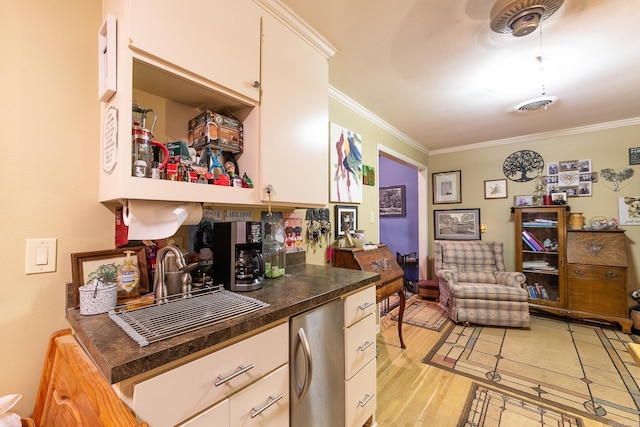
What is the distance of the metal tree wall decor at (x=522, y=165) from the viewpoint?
3623mm

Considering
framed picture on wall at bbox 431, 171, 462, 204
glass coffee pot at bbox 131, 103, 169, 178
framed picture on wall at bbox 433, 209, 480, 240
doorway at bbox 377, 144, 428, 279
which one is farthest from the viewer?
doorway at bbox 377, 144, 428, 279

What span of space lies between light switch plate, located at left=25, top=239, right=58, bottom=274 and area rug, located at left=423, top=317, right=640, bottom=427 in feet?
8.55

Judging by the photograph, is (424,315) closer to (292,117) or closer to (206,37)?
(292,117)

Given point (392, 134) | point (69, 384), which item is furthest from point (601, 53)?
point (69, 384)

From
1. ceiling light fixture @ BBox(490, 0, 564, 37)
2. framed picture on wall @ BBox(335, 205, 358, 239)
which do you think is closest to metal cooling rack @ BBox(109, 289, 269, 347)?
framed picture on wall @ BBox(335, 205, 358, 239)

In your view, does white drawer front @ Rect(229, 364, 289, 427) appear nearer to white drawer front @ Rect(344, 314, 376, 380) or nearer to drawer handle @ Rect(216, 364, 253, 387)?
drawer handle @ Rect(216, 364, 253, 387)

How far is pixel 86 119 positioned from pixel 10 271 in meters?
0.59

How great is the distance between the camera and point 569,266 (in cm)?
311

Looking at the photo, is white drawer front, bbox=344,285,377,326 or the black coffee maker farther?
white drawer front, bbox=344,285,377,326

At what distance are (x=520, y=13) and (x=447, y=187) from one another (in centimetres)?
331

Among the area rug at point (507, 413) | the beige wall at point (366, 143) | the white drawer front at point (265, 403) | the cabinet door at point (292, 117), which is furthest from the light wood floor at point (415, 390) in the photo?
the cabinet door at point (292, 117)

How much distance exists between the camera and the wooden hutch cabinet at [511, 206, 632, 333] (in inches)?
113

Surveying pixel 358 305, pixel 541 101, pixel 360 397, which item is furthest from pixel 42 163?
pixel 541 101

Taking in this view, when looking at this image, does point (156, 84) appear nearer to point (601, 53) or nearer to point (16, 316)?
point (16, 316)
